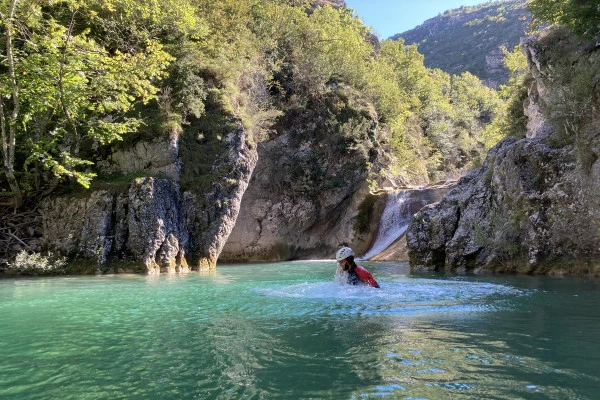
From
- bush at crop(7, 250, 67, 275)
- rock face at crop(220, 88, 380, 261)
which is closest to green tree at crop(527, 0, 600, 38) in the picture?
rock face at crop(220, 88, 380, 261)

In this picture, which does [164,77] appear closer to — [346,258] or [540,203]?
[346,258]

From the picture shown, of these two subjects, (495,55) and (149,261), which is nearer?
(149,261)

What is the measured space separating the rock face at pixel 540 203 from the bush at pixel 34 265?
13228 millimetres

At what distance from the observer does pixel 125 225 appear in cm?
1730

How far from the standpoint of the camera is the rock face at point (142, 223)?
17.0m

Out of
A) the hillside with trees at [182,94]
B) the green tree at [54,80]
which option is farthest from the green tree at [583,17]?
the green tree at [54,80]

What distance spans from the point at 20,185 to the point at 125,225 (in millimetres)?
4520

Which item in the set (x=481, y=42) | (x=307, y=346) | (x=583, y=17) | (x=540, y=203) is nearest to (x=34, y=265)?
(x=307, y=346)

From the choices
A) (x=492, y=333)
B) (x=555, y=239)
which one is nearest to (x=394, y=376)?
(x=492, y=333)

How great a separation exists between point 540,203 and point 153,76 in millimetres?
15164

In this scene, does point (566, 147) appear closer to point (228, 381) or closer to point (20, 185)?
point (228, 381)

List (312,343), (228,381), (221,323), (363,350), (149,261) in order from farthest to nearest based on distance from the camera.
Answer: (149,261), (221,323), (312,343), (363,350), (228,381)

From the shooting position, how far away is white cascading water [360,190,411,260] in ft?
86.8

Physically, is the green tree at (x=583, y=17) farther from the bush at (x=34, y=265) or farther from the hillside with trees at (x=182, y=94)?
the bush at (x=34, y=265)
